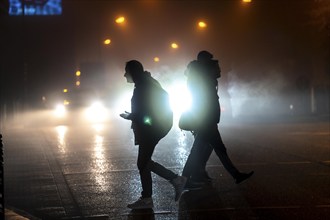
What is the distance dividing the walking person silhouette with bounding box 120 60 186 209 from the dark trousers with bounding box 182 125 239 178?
1034 mm

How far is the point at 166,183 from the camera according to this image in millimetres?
9047

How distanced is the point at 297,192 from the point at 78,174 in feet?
12.4

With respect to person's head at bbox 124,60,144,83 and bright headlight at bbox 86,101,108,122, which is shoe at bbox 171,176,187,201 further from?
bright headlight at bbox 86,101,108,122

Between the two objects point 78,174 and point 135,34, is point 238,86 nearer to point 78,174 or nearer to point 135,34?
point 135,34

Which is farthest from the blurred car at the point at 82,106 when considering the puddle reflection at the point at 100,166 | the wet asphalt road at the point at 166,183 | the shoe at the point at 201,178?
the shoe at the point at 201,178

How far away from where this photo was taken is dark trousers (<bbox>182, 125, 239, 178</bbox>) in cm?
828

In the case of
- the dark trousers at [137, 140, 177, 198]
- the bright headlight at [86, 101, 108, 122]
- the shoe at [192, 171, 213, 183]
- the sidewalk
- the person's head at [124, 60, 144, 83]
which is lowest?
the sidewalk

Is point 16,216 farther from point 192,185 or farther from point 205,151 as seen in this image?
point 205,151

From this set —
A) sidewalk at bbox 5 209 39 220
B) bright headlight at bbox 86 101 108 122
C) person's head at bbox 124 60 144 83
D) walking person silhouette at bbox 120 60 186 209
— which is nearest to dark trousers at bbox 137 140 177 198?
walking person silhouette at bbox 120 60 186 209

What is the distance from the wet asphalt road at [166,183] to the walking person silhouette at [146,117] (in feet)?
1.03

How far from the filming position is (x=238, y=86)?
4250 cm

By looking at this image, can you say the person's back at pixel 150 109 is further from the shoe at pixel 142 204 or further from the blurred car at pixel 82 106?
the blurred car at pixel 82 106

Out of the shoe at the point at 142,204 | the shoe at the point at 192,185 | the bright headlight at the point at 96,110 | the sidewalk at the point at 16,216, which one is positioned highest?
the bright headlight at the point at 96,110

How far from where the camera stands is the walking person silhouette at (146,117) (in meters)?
7.32
